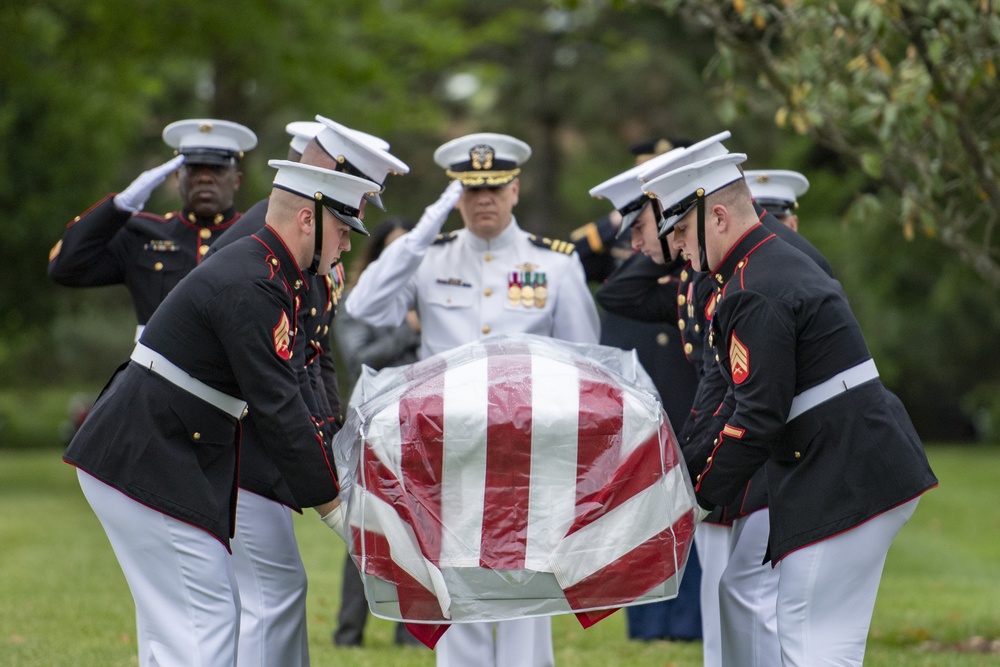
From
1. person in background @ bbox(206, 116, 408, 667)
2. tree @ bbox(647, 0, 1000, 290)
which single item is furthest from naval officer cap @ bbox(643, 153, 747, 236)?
tree @ bbox(647, 0, 1000, 290)

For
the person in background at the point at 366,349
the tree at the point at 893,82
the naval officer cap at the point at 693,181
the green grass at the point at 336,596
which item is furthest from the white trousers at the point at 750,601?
the person in background at the point at 366,349

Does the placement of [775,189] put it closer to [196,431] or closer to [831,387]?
[831,387]

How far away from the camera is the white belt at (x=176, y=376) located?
4156 millimetres

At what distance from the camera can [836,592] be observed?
13.5 ft

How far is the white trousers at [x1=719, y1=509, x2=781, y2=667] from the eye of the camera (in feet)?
16.4

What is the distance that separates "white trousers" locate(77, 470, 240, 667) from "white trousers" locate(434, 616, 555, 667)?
128 cm

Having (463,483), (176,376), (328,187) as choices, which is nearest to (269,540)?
(176,376)

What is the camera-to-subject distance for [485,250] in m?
5.93

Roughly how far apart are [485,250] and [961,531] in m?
10.4

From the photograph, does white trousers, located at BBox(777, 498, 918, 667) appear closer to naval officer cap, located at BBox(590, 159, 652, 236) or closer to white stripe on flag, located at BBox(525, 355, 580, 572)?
white stripe on flag, located at BBox(525, 355, 580, 572)

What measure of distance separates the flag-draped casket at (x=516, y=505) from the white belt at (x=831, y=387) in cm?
43

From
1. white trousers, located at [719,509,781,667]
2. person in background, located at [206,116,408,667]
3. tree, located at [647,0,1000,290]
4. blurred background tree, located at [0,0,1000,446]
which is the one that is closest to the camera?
person in background, located at [206,116,408,667]

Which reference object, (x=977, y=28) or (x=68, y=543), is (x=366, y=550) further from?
(x=68, y=543)

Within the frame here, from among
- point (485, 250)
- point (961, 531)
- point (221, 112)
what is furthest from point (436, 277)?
point (221, 112)
